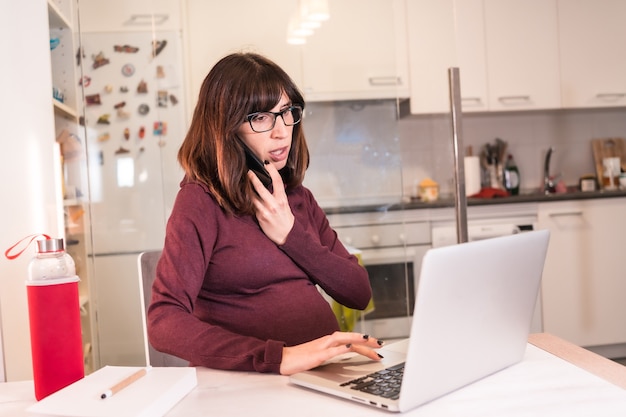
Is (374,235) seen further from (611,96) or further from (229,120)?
(611,96)

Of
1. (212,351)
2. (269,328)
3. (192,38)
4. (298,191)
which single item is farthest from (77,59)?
(212,351)

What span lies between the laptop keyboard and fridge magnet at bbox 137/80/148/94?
5.79 feet

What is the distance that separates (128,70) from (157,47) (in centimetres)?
14

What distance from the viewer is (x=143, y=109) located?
7.73ft

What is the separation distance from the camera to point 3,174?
186 cm

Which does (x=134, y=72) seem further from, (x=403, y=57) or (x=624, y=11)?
(x=624, y=11)

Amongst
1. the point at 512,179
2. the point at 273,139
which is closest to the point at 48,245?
the point at 273,139

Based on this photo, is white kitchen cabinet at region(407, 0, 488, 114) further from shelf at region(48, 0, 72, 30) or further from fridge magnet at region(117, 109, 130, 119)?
shelf at region(48, 0, 72, 30)

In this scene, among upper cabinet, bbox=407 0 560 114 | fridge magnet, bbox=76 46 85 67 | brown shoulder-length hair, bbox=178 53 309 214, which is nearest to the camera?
brown shoulder-length hair, bbox=178 53 309 214

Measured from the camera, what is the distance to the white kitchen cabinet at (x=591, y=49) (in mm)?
3496

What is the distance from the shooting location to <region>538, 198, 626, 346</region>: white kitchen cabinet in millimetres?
3270

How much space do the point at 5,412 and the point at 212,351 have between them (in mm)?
286

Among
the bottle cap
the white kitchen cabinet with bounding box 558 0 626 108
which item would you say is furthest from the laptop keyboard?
the white kitchen cabinet with bounding box 558 0 626 108

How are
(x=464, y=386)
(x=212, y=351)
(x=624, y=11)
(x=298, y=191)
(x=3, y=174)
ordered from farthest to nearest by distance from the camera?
1. (x=624, y=11)
2. (x=3, y=174)
3. (x=298, y=191)
4. (x=212, y=351)
5. (x=464, y=386)
